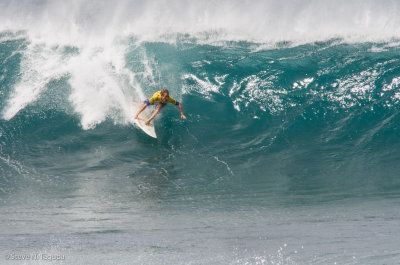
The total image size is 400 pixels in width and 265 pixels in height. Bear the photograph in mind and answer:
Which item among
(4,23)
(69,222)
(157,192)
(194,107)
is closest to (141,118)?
(194,107)

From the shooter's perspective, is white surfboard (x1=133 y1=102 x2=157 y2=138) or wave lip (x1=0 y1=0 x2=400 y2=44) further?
wave lip (x1=0 y1=0 x2=400 y2=44)

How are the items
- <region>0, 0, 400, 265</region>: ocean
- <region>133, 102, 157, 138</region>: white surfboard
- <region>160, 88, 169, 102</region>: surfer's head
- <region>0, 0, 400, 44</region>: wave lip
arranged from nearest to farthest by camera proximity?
<region>0, 0, 400, 265</region>: ocean, <region>160, 88, 169, 102</region>: surfer's head, <region>133, 102, 157, 138</region>: white surfboard, <region>0, 0, 400, 44</region>: wave lip

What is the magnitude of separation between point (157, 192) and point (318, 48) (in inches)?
370

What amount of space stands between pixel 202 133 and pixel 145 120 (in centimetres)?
160

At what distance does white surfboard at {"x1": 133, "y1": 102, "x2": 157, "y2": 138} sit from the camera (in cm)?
1072

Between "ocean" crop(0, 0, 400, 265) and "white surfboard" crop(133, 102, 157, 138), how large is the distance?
0.58 feet

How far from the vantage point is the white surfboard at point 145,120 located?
10.7 metres

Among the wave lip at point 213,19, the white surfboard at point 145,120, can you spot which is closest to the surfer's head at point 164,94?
the white surfboard at point 145,120

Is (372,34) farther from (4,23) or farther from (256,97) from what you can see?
(4,23)

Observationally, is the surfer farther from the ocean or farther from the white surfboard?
the ocean

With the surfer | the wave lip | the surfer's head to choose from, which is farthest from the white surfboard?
the wave lip

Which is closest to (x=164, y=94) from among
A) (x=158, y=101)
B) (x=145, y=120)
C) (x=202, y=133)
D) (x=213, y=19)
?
(x=158, y=101)

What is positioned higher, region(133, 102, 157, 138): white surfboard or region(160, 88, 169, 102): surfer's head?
region(160, 88, 169, 102): surfer's head

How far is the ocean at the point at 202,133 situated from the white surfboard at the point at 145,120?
175 mm
